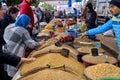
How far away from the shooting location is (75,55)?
11.2ft

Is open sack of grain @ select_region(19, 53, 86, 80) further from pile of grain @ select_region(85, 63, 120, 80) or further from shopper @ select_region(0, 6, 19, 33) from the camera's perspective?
shopper @ select_region(0, 6, 19, 33)

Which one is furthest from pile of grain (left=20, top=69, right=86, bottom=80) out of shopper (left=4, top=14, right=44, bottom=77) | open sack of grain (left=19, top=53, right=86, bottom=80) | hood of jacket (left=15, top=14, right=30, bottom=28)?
hood of jacket (left=15, top=14, right=30, bottom=28)


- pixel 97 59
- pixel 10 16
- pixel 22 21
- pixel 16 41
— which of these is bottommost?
pixel 10 16

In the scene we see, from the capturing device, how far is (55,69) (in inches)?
103

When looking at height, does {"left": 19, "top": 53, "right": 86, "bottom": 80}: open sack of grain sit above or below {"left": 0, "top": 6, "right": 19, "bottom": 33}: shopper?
above

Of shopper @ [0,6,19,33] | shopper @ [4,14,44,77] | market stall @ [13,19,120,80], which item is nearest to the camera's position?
market stall @ [13,19,120,80]

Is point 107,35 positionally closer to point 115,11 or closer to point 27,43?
point 27,43

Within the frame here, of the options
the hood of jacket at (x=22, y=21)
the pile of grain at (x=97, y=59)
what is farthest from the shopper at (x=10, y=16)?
the pile of grain at (x=97, y=59)

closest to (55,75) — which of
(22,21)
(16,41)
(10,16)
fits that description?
(16,41)

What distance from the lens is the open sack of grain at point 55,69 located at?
246 centimetres

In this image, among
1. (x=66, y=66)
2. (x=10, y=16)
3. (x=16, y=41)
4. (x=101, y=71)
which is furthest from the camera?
(x=10, y=16)

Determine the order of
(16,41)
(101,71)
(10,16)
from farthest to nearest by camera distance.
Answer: (10,16) → (16,41) → (101,71)

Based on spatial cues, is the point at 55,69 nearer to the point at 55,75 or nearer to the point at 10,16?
→ the point at 55,75

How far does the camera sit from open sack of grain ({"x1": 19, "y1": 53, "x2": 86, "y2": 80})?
2.46 m
